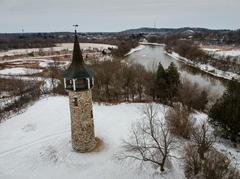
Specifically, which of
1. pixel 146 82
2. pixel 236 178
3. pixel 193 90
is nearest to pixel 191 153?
pixel 236 178

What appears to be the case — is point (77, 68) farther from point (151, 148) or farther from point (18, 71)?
point (18, 71)

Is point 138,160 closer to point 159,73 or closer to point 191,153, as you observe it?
point 191,153

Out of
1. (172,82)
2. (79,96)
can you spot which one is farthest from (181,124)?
(172,82)

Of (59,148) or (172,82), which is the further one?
(172,82)

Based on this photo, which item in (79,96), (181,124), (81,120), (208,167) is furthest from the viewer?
(181,124)

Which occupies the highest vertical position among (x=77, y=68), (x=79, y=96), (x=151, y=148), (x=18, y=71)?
(x=77, y=68)

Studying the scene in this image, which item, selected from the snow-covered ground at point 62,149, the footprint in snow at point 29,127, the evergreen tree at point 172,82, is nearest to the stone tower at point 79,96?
the snow-covered ground at point 62,149

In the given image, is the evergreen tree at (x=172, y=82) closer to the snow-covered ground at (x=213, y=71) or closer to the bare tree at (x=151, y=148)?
the bare tree at (x=151, y=148)
